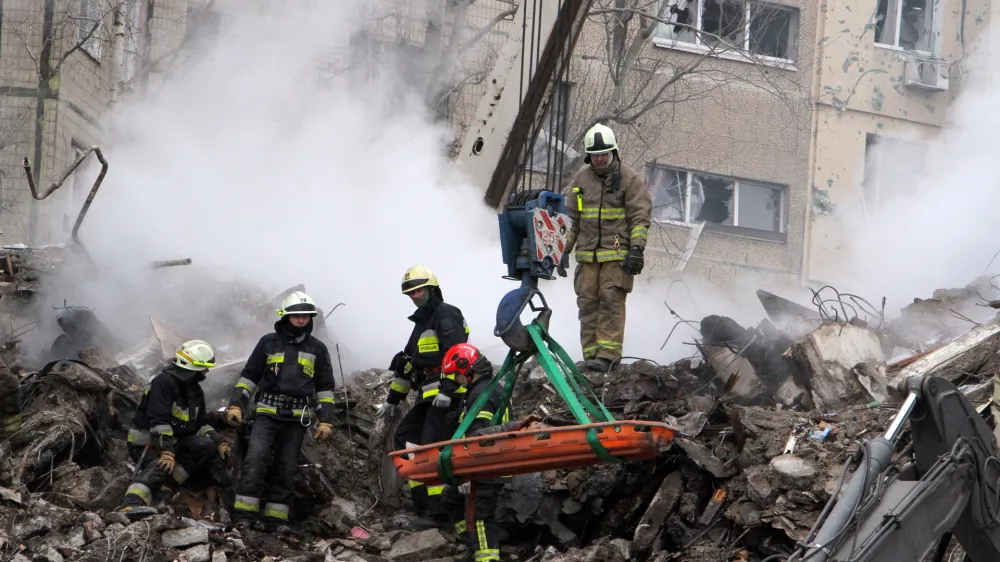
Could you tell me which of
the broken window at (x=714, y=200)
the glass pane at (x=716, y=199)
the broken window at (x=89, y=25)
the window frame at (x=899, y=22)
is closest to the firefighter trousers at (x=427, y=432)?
the broken window at (x=89, y=25)

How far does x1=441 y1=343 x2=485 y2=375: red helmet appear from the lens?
8.23m

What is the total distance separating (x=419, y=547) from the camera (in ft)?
26.5

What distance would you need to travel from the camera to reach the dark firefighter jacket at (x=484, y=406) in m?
7.88

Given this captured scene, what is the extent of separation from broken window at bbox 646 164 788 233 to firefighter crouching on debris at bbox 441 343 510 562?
40.0 feet

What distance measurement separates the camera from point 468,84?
58.3 ft

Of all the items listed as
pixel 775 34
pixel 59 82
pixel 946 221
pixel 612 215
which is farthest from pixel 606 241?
pixel 775 34

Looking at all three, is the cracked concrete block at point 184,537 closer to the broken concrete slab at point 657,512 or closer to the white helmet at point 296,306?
the white helmet at point 296,306

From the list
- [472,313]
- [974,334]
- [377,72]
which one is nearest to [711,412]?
[974,334]

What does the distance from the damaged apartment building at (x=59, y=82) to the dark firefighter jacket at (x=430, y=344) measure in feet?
29.2

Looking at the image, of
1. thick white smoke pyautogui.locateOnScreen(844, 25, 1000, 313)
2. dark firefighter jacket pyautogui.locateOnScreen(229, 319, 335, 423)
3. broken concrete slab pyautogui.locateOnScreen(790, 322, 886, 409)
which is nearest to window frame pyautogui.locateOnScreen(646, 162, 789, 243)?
thick white smoke pyautogui.locateOnScreen(844, 25, 1000, 313)

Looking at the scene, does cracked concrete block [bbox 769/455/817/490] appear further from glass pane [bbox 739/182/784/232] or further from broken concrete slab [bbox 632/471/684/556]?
glass pane [bbox 739/182/784/232]

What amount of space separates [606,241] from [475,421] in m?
2.25

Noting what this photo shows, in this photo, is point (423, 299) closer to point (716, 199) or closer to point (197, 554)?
point (197, 554)

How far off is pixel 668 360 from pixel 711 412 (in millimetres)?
3334
